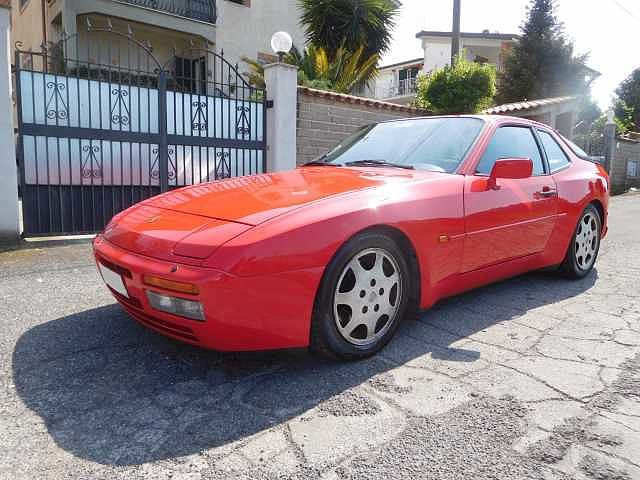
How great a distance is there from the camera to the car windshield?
3.02 m

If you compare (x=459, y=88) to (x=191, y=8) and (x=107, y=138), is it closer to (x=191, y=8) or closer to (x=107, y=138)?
(x=107, y=138)

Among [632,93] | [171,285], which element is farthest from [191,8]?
[632,93]

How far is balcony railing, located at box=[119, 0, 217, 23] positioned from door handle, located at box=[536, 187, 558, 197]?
13.9 m

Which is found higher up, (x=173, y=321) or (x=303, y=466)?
(x=173, y=321)

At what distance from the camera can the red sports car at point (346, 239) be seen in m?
1.97

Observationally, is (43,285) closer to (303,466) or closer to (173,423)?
(173,423)

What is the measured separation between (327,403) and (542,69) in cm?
2601

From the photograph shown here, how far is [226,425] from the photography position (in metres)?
1.82

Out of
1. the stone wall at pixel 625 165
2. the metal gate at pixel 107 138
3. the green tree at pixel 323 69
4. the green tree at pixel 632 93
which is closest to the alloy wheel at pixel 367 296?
the metal gate at pixel 107 138

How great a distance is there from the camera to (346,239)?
2.17 metres

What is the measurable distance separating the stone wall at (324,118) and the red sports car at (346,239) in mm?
4150

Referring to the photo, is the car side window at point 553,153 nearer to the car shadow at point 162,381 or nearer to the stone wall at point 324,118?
the car shadow at point 162,381

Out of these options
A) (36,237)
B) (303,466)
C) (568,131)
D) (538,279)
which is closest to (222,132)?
(36,237)

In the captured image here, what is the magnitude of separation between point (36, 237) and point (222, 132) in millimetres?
2606
